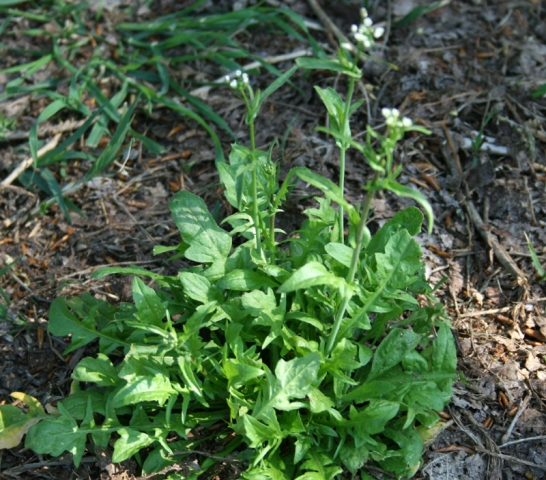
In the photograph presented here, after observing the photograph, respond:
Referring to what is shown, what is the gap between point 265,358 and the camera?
3.15 meters

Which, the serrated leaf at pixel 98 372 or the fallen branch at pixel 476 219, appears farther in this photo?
the fallen branch at pixel 476 219

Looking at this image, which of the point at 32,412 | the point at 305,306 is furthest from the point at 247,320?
the point at 32,412

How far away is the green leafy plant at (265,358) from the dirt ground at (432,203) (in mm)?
225

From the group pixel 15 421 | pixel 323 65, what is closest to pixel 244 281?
pixel 323 65

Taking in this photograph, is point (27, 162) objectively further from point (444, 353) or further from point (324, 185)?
point (444, 353)

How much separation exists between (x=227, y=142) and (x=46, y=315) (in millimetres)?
1634

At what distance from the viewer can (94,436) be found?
2.93m

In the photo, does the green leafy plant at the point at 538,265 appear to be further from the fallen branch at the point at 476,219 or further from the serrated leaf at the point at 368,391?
the serrated leaf at the point at 368,391

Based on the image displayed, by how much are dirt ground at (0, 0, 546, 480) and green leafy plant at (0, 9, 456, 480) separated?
0.22m

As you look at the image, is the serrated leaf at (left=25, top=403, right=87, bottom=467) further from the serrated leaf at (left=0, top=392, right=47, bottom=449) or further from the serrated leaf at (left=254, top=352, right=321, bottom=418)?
the serrated leaf at (left=254, top=352, right=321, bottom=418)

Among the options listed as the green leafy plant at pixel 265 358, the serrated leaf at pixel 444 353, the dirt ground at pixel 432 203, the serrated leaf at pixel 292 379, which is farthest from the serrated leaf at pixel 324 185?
the dirt ground at pixel 432 203

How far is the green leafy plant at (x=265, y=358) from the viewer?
8.82 ft

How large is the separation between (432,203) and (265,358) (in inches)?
59.5

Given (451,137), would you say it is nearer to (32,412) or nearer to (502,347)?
(502,347)
